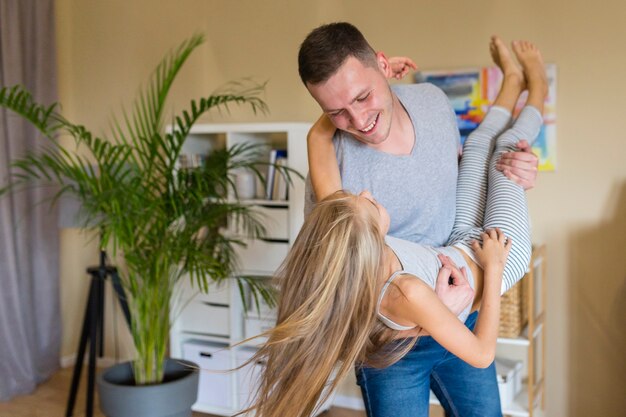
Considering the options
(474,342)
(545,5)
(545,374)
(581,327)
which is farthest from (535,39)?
(474,342)

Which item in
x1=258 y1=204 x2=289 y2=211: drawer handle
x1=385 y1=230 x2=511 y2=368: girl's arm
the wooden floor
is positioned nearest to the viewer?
x1=385 y1=230 x2=511 y2=368: girl's arm

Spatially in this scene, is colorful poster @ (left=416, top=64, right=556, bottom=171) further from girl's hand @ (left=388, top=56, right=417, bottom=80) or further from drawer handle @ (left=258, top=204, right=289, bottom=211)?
girl's hand @ (left=388, top=56, right=417, bottom=80)

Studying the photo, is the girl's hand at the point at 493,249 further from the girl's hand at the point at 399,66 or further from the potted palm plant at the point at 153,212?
the potted palm plant at the point at 153,212

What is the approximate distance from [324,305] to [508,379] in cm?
199

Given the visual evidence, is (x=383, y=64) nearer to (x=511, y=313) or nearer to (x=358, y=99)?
(x=358, y=99)

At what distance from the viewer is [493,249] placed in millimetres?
1788

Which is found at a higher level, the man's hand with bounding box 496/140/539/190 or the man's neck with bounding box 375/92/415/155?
the man's neck with bounding box 375/92/415/155

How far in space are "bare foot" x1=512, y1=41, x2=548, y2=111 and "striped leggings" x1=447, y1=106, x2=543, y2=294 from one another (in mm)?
86

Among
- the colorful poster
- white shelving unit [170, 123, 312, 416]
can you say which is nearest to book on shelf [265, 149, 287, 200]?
white shelving unit [170, 123, 312, 416]

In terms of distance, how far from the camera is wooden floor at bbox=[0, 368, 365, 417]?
13.2 feet

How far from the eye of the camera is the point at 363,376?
70.5 inches

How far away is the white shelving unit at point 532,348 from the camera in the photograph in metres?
3.30

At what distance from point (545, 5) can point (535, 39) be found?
0.15 meters

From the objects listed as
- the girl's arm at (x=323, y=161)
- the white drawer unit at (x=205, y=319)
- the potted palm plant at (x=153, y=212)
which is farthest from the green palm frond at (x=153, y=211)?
the girl's arm at (x=323, y=161)
